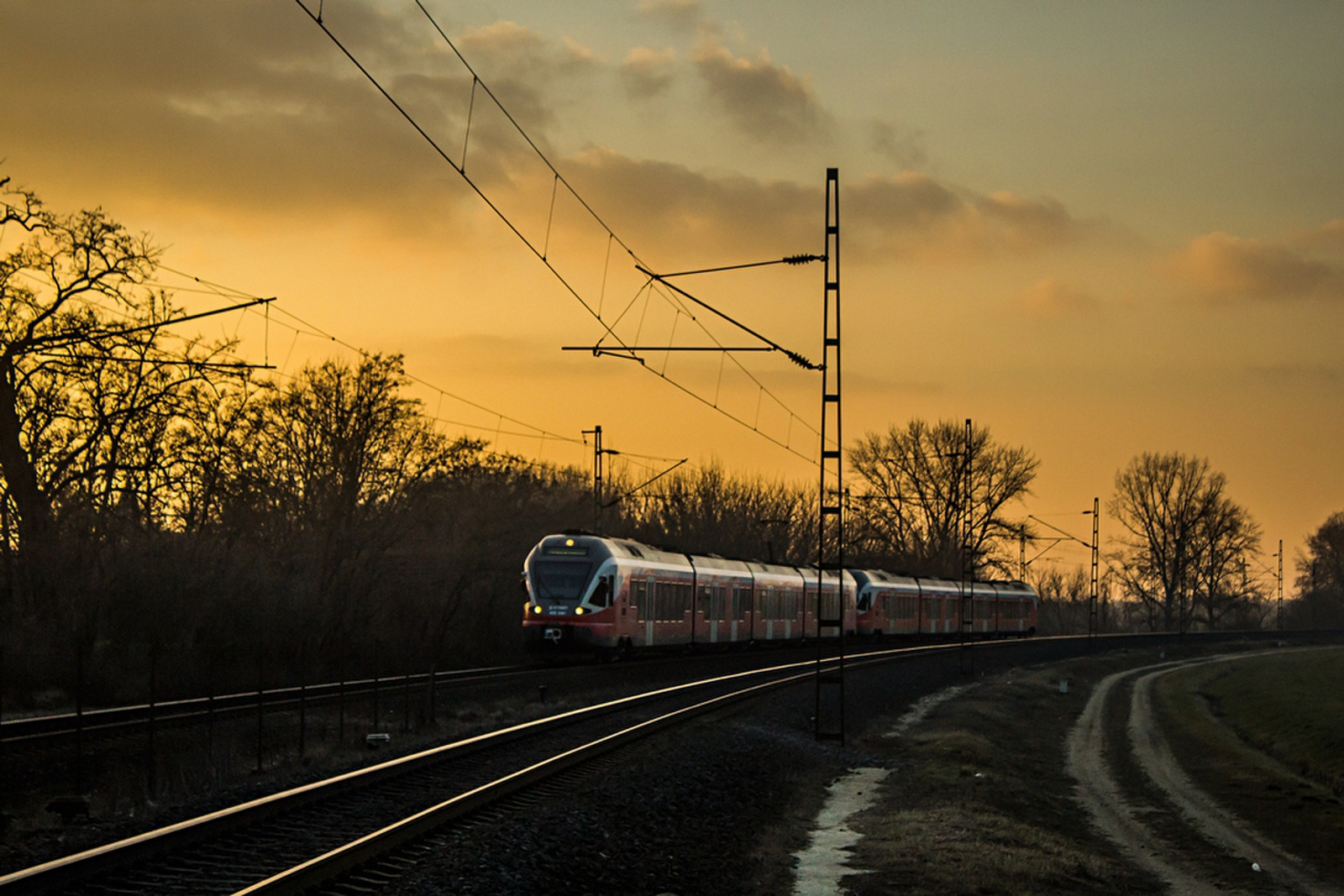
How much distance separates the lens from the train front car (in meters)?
36.8

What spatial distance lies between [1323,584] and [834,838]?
162 m

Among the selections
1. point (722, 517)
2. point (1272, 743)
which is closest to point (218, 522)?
point (1272, 743)

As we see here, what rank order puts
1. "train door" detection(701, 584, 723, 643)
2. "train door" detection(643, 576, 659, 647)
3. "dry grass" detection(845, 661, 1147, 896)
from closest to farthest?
"dry grass" detection(845, 661, 1147, 896) → "train door" detection(643, 576, 659, 647) → "train door" detection(701, 584, 723, 643)

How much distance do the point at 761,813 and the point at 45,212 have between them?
24.4 meters

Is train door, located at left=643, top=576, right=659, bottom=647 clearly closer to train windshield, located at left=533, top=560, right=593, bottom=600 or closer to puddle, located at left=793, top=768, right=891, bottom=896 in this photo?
train windshield, located at left=533, top=560, right=593, bottom=600

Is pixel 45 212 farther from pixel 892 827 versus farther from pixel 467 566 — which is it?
pixel 892 827

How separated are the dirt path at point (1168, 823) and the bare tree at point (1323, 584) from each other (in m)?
120

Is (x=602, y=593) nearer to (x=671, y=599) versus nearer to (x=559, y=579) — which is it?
(x=559, y=579)

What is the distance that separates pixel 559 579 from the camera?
37.4 meters

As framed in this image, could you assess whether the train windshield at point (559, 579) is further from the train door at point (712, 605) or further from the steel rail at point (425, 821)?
the steel rail at point (425, 821)

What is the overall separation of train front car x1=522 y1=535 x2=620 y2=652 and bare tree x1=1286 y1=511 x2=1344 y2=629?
422 feet

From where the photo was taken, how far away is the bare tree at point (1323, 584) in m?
148

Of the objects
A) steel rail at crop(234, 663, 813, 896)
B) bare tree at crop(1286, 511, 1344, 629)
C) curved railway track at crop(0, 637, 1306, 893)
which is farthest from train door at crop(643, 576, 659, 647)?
bare tree at crop(1286, 511, 1344, 629)

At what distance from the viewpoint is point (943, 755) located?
26391 mm
